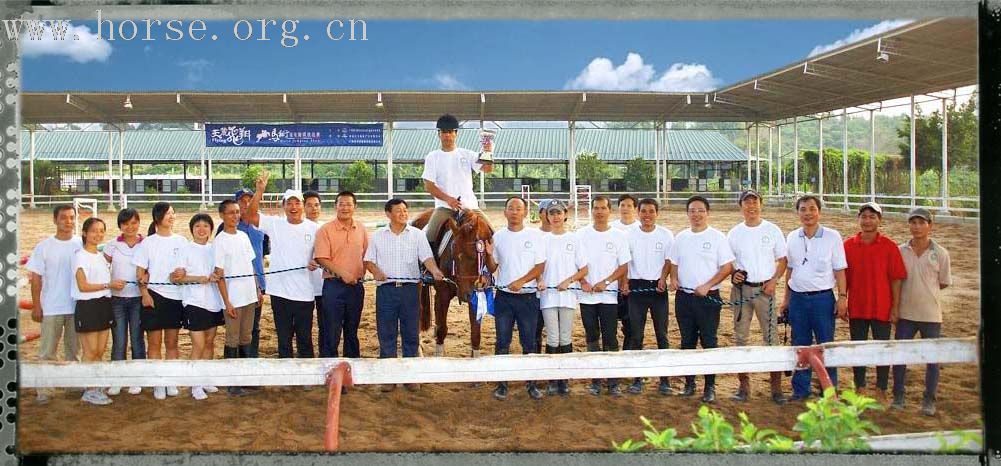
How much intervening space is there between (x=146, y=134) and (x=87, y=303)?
91.8ft

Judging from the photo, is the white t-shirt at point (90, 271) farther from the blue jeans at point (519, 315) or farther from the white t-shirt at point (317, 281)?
the blue jeans at point (519, 315)

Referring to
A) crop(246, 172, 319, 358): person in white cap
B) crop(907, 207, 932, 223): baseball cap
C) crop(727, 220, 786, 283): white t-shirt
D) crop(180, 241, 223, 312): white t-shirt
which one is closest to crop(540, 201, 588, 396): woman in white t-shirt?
crop(727, 220, 786, 283): white t-shirt

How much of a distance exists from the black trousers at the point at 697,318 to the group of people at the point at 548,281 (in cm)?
1

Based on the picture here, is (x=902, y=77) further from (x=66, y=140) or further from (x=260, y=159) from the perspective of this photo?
(x=66, y=140)

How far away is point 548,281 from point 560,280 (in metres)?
0.09

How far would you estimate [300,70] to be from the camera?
3885 mm

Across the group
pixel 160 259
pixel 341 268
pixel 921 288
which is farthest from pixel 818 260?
pixel 160 259

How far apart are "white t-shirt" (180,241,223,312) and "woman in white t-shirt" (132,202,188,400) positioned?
4 cm

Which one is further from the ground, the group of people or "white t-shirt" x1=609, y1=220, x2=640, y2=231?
"white t-shirt" x1=609, y1=220, x2=640, y2=231

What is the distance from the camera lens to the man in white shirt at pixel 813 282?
4543mm

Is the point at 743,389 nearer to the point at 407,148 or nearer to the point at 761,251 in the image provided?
the point at 761,251

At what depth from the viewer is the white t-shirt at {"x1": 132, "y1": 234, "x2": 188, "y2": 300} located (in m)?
4.46

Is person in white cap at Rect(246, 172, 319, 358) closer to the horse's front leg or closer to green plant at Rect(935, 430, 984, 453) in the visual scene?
the horse's front leg

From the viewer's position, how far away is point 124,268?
4.47 metres
